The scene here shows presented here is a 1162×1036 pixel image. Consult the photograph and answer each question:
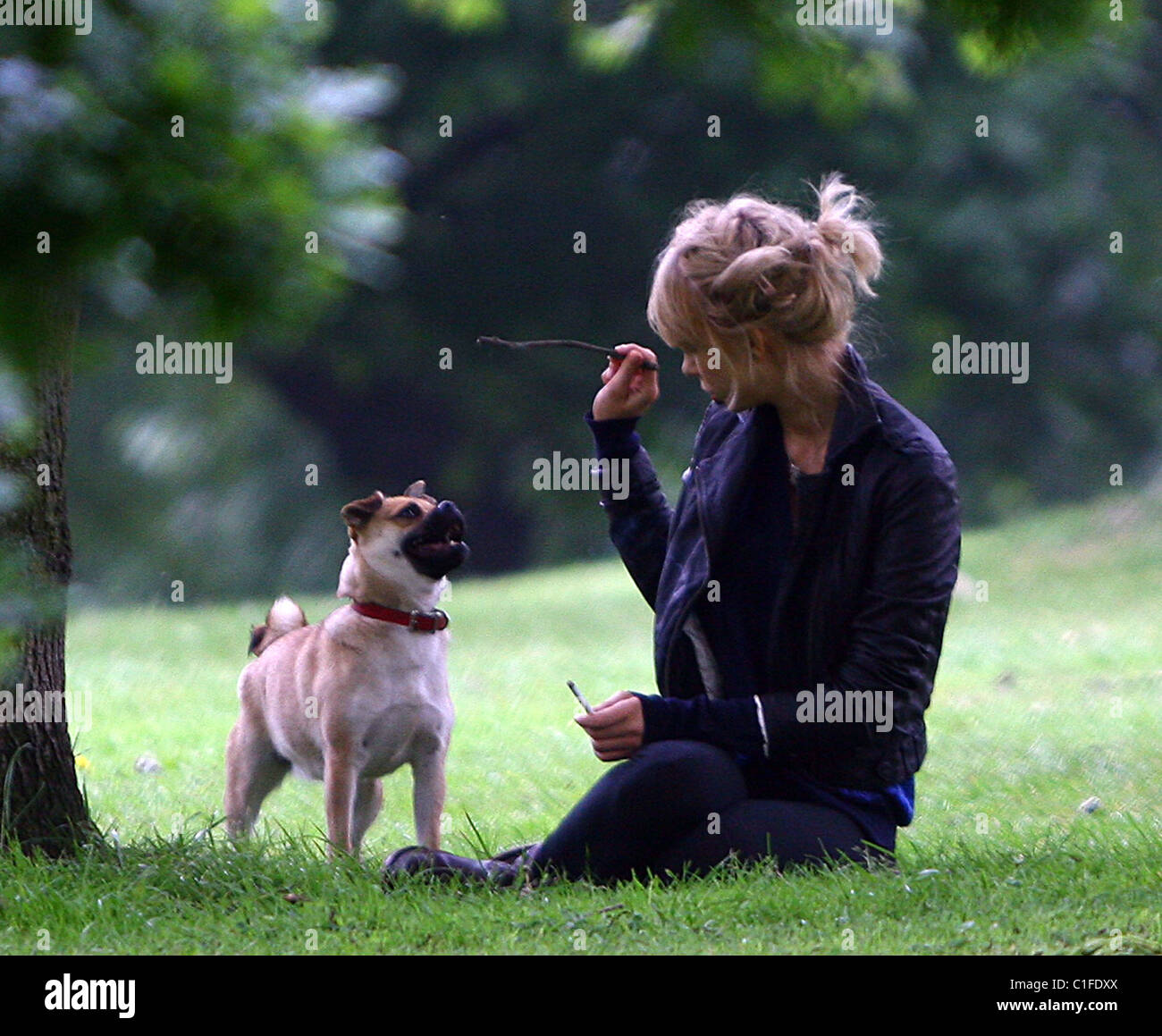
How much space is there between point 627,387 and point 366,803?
1392 mm

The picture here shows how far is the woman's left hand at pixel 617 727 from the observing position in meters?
3.41

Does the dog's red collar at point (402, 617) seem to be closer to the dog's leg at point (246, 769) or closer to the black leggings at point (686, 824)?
the dog's leg at point (246, 769)

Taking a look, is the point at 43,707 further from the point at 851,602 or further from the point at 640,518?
the point at 851,602

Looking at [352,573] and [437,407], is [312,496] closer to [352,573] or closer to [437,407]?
[437,407]

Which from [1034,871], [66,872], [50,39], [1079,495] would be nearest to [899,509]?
[1034,871]

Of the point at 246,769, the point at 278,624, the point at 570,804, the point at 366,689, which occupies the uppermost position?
the point at 278,624

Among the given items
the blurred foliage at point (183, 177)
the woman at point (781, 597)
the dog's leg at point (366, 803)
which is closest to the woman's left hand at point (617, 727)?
the woman at point (781, 597)

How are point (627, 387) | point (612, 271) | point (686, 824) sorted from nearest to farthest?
point (686, 824)
point (627, 387)
point (612, 271)

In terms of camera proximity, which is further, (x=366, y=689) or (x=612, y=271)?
(x=612, y=271)

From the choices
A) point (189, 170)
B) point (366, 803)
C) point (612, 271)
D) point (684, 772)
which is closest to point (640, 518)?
point (684, 772)

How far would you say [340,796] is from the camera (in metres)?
3.97

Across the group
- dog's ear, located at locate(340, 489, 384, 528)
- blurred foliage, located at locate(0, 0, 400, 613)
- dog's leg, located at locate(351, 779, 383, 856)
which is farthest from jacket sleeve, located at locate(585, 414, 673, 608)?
blurred foliage, located at locate(0, 0, 400, 613)

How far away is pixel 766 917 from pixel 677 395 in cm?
1425

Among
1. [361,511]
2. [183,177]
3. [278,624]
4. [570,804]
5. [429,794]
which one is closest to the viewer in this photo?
[183,177]
